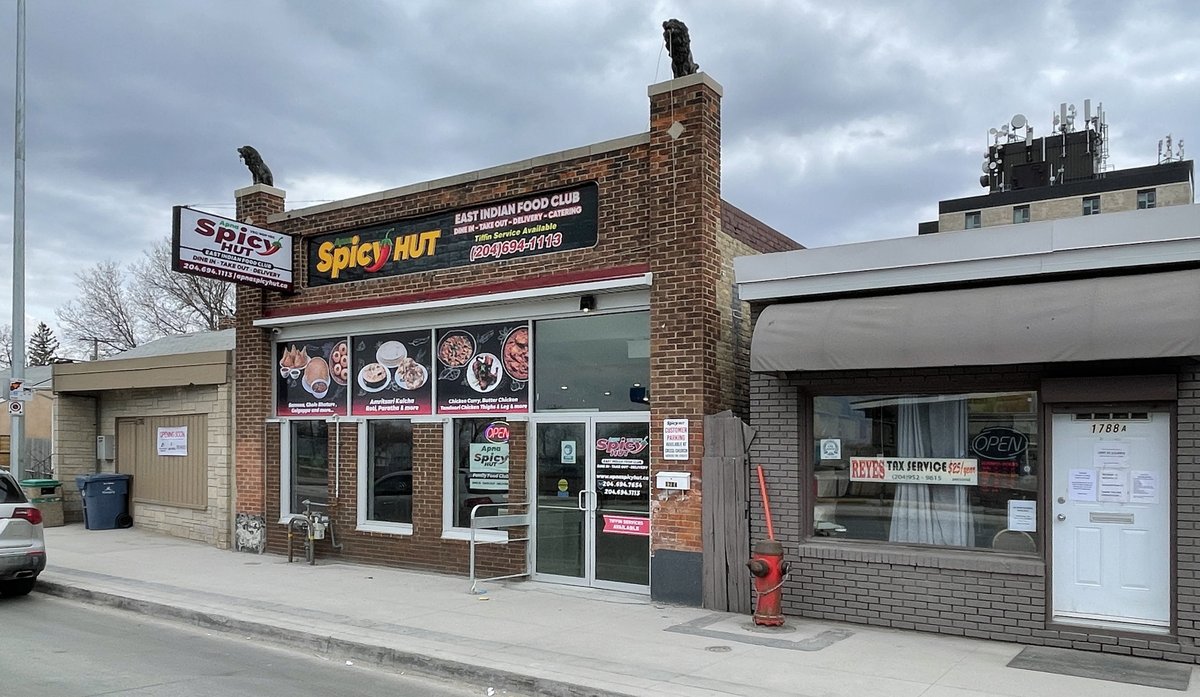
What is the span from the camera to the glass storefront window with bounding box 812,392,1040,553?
28.3 feet

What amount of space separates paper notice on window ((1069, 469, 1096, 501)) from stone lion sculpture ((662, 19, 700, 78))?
5737mm

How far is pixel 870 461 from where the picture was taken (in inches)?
370

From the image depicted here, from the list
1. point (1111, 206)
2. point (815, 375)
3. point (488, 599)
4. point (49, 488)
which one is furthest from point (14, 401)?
point (1111, 206)

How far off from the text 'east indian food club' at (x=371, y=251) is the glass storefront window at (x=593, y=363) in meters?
2.22

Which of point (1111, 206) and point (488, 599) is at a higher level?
point (1111, 206)

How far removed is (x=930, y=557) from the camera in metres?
8.70

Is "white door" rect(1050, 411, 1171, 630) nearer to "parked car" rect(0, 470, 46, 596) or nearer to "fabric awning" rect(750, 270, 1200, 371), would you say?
"fabric awning" rect(750, 270, 1200, 371)

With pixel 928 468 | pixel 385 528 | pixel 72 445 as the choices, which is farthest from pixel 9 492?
pixel 928 468

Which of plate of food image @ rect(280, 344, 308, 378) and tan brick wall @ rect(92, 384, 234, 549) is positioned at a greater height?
plate of food image @ rect(280, 344, 308, 378)

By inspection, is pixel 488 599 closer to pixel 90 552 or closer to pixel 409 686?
pixel 409 686

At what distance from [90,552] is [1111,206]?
172 ft

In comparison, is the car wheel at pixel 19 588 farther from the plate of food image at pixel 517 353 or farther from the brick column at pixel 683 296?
the brick column at pixel 683 296

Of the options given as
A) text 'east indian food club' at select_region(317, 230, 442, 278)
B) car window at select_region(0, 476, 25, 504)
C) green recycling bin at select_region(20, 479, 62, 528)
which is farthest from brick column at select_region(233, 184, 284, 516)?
green recycling bin at select_region(20, 479, 62, 528)

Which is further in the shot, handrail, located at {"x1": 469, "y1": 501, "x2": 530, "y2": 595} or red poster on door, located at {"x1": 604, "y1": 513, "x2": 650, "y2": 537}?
handrail, located at {"x1": 469, "y1": 501, "x2": 530, "y2": 595}
